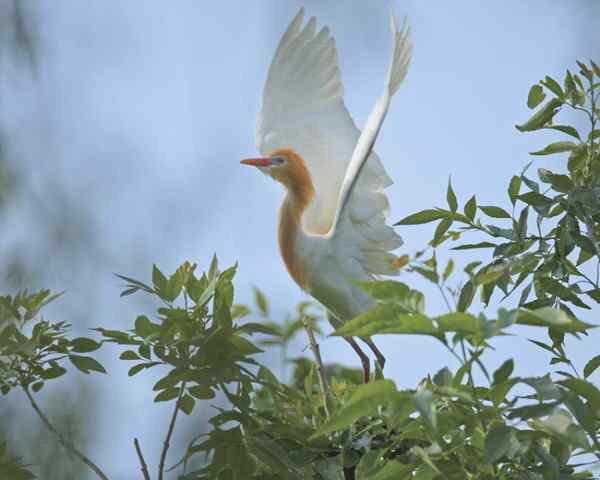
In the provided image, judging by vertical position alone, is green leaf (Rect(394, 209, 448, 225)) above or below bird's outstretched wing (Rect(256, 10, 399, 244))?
below

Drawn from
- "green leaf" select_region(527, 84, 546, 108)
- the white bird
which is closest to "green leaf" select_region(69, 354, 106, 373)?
"green leaf" select_region(527, 84, 546, 108)

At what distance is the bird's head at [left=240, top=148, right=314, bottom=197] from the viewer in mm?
2973

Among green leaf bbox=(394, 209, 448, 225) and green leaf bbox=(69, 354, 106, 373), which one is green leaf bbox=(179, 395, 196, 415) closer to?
green leaf bbox=(69, 354, 106, 373)

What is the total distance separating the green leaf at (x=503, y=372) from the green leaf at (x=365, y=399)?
149mm

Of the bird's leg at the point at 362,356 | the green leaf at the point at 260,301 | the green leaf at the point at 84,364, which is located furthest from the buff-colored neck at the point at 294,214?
the green leaf at the point at 84,364

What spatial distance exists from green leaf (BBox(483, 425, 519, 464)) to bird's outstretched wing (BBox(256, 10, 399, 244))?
1974mm

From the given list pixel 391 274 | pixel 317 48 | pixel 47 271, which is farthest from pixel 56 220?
pixel 317 48

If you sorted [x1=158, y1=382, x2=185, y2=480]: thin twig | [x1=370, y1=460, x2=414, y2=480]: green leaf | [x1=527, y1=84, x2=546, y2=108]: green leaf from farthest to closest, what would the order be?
[x1=527, y1=84, x2=546, y2=108]: green leaf
[x1=158, y1=382, x2=185, y2=480]: thin twig
[x1=370, y1=460, x2=414, y2=480]: green leaf

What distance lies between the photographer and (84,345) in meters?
1.41

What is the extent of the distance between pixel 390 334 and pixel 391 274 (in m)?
1.85

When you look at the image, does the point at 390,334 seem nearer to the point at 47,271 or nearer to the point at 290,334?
the point at 47,271

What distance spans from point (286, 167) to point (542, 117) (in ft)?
4.30

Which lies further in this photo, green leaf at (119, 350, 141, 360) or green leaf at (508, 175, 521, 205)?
green leaf at (508, 175, 521, 205)

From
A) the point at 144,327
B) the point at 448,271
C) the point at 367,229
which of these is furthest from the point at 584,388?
the point at 367,229
